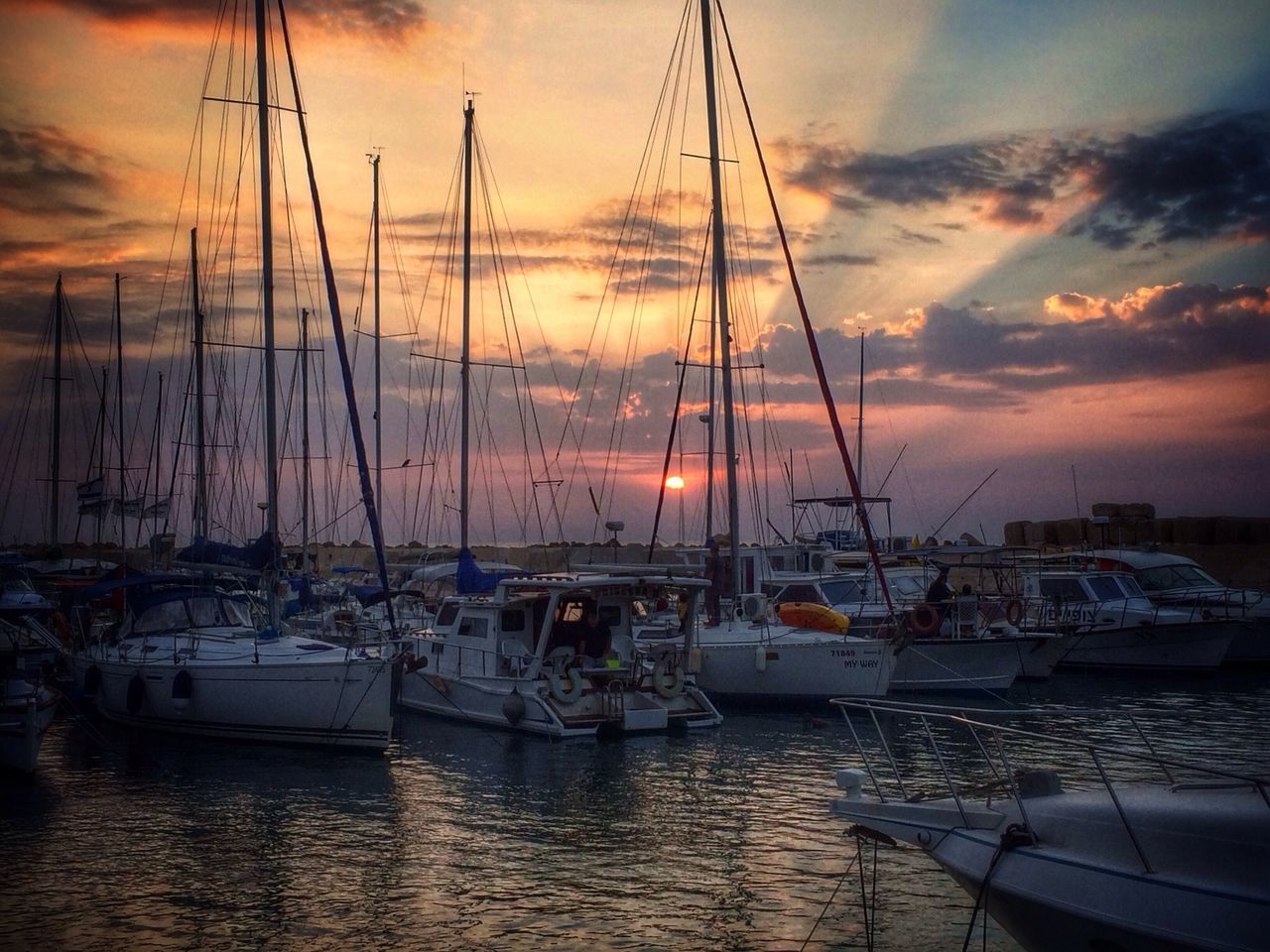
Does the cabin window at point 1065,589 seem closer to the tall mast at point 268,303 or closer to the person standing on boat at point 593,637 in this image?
the person standing on boat at point 593,637

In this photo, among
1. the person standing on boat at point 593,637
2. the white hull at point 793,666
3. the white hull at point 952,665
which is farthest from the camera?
the white hull at point 952,665

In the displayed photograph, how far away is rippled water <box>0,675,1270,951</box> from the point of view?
11.3m

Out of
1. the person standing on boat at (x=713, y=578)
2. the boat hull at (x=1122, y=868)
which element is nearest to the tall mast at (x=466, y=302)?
the person standing on boat at (x=713, y=578)

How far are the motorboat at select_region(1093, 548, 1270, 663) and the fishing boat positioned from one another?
27.1 metres

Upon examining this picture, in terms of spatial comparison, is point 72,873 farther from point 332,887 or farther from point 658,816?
point 658,816

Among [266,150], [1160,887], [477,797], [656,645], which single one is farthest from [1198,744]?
[266,150]

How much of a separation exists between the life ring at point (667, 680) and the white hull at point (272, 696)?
5646 millimetres

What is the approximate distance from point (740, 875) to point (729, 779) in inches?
226

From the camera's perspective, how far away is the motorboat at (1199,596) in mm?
33812

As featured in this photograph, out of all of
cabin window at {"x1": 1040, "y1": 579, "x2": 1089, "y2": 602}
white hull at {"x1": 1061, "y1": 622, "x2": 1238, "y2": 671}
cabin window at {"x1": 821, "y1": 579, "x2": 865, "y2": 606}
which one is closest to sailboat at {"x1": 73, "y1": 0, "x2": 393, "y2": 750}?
cabin window at {"x1": 821, "y1": 579, "x2": 865, "y2": 606}

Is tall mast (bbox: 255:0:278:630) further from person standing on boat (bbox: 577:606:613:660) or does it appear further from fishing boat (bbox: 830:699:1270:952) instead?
fishing boat (bbox: 830:699:1270:952)

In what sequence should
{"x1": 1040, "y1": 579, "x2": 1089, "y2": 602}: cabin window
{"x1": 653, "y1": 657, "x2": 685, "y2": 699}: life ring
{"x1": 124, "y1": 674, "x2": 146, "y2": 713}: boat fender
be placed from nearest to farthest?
1. {"x1": 124, "y1": 674, "x2": 146, "y2": 713}: boat fender
2. {"x1": 653, "y1": 657, "x2": 685, "y2": 699}: life ring
3. {"x1": 1040, "y1": 579, "x2": 1089, "y2": 602}: cabin window

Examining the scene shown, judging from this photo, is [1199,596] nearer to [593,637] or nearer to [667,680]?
[667,680]

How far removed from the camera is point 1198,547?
5700 cm
